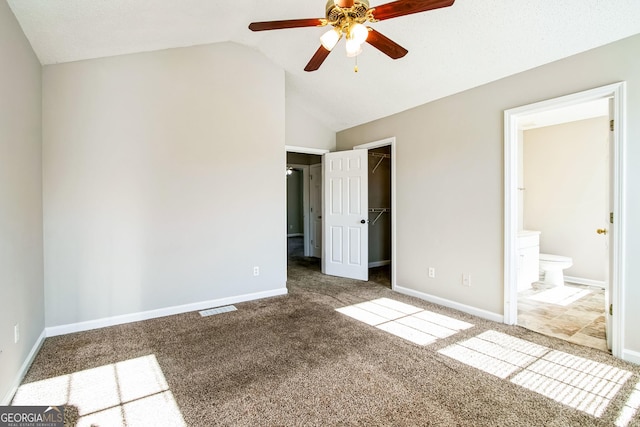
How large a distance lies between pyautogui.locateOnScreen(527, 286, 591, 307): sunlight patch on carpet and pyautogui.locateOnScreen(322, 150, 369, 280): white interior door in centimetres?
232

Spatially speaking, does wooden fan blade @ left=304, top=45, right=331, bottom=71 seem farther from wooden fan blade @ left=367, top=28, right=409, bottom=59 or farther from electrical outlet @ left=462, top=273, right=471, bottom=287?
electrical outlet @ left=462, top=273, right=471, bottom=287

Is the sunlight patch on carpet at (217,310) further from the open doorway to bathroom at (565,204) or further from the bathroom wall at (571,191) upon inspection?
the bathroom wall at (571,191)

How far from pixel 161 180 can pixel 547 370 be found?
3.85 metres

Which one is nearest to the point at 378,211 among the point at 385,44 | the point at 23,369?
the point at 385,44

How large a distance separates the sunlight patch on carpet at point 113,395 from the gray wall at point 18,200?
21 centimetres

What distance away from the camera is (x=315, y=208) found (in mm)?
6773

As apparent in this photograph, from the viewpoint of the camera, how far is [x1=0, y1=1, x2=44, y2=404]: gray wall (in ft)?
6.15

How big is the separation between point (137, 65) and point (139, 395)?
3088 mm

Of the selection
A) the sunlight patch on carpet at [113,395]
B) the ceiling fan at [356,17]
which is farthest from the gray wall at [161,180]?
the ceiling fan at [356,17]

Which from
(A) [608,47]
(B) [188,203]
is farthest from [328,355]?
(A) [608,47]

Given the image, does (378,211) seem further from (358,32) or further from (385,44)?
(358,32)

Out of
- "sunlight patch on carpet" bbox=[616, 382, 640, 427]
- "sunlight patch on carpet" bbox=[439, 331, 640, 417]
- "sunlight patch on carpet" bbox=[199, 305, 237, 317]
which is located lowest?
"sunlight patch on carpet" bbox=[616, 382, 640, 427]

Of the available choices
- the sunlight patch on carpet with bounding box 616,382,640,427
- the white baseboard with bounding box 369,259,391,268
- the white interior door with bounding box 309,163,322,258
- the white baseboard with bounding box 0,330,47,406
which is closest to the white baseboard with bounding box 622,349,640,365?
the sunlight patch on carpet with bounding box 616,382,640,427

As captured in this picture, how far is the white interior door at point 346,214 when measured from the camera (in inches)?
188
